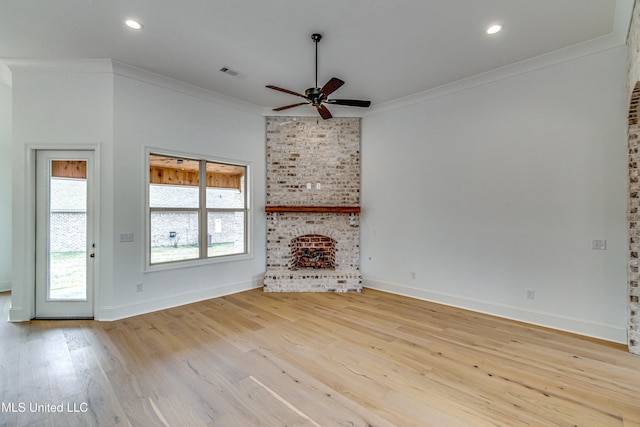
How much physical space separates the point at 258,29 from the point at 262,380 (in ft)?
11.3

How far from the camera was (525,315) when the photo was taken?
3.71m

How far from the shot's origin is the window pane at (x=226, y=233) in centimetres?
496

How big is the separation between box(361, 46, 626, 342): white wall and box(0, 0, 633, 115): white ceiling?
0.53m

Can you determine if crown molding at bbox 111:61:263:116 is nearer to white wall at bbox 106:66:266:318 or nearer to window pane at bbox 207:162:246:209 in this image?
white wall at bbox 106:66:266:318

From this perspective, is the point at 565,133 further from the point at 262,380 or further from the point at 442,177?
the point at 262,380

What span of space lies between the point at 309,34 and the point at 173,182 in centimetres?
301

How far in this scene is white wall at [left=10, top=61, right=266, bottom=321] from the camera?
3680mm

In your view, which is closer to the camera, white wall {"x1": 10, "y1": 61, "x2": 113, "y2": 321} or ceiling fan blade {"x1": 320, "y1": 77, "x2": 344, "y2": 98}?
ceiling fan blade {"x1": 320, "y1": 77, "x2": 344, "y2": 98}

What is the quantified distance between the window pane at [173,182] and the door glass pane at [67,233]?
2.65 ft

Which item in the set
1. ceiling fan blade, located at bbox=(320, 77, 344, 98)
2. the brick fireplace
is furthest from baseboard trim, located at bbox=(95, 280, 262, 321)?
ceiling fan blade, located at bbox=(320, 77, 344, 98)

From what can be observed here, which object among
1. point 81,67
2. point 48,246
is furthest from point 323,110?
point 48,246

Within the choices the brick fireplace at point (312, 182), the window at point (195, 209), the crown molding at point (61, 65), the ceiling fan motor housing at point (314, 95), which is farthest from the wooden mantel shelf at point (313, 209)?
the crown molding at point (61, 65)

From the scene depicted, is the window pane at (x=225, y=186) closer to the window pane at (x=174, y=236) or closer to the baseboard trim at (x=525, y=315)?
the window pane at (x=174, y=236)

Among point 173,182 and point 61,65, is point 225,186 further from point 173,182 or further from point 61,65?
point 61,65
